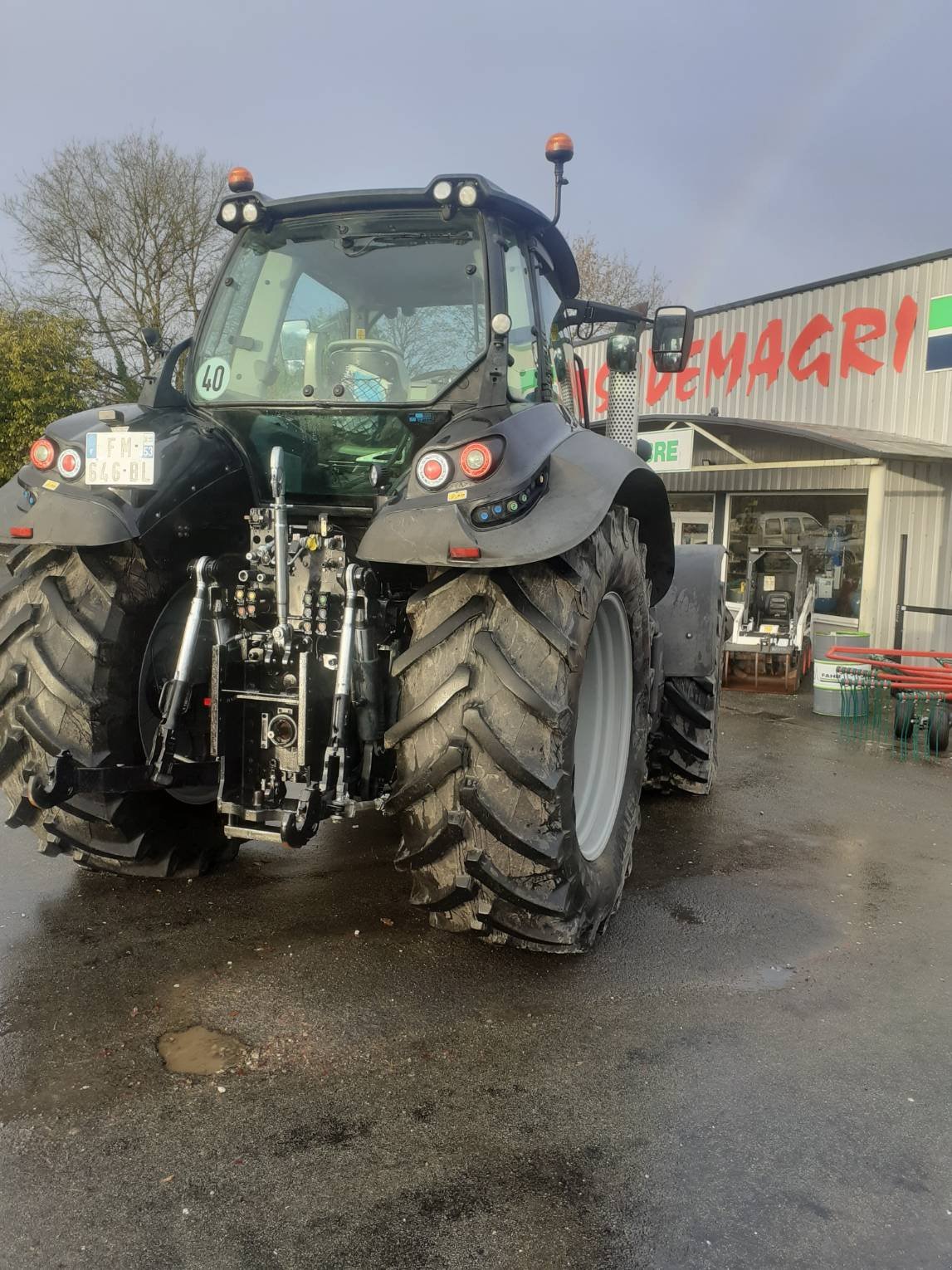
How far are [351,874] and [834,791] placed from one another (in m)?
3.56

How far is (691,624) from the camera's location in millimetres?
5223

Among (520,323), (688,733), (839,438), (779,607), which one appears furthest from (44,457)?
(779,607)

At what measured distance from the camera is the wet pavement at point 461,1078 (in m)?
2.11

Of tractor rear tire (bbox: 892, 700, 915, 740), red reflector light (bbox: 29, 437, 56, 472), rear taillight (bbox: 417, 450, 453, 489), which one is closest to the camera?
rear taillight (bbox: 417, 450, 453, 489)

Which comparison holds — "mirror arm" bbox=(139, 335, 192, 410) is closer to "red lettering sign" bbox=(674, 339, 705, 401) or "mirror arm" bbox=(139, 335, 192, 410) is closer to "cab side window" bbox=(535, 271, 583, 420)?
"cab side window" bbox=(535, 271, 583, 420)

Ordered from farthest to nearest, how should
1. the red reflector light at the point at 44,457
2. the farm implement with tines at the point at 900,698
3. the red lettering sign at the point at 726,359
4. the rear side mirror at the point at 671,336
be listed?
the red lettering sign at the point at 726,359 → the farm implement with tines at the point at 900,698 → the rear side mirror at the point at 671,336 → the red reflector light at the point at 44,457

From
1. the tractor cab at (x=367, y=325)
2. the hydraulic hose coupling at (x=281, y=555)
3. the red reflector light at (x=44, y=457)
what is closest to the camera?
the hydraulic hose coupling at (x=281, y=555)

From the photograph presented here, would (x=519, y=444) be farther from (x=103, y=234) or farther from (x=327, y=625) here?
(x=103, y=234)

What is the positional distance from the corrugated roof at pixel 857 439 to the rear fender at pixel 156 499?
8.25 m

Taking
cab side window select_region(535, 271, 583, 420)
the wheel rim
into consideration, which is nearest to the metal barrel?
cab side window select_region(535, 271, 583, 420)

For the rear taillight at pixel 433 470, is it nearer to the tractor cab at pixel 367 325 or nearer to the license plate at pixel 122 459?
the tractor cab at pixel 367 325

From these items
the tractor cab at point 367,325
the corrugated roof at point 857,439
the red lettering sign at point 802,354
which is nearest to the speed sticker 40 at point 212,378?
the tractor cab at point 367,325

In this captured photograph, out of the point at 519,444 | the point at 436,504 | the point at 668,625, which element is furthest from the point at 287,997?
the point at 668,625

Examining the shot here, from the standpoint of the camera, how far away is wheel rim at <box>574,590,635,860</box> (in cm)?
376
